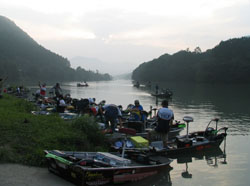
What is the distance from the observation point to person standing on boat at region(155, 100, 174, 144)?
11.8 m

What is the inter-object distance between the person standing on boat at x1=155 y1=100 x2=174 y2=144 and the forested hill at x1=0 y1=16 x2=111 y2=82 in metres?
116

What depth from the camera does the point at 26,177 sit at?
798cm

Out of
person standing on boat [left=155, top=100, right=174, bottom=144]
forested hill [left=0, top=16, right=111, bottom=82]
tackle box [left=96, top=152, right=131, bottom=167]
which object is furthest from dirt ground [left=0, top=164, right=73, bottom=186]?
forested hill [left=0, top=16, right=111, bottom=82]

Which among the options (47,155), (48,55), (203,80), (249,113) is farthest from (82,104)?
(48,55)

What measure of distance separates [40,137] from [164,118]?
16.8 ft

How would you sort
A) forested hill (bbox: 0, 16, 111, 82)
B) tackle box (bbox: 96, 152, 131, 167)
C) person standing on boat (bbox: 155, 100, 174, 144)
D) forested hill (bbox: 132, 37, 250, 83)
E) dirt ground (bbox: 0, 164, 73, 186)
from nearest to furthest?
dirt ground (bbox: 0, 164, 73, 186) → tackle box (bbox: 96, 152, 131, 167) → person standing on boat (bbox: 155, 100, 174, 144) → forested hill (bbox: 132, 37, 250, 83) → forested hill (bbox: 0, 16, 111, 82)

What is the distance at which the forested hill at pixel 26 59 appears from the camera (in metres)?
139

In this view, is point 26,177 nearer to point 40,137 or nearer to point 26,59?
point 40,137

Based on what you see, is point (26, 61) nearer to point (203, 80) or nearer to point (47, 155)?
point (203, 80)

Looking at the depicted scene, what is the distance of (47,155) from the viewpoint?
28.2ft

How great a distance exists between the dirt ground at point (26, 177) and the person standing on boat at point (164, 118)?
206 inches

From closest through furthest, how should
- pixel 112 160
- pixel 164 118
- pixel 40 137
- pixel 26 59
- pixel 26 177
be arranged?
1. pixel 26 177
2. pixel 112 160
3. pixel 40 137
4. pixel 164 118
5. pixel 26 59

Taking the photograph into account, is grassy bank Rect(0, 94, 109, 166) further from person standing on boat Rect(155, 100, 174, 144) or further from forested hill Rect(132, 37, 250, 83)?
forested hill Rect(132, 37, 250, 83)

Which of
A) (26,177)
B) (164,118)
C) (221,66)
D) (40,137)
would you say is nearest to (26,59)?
(221,66)
